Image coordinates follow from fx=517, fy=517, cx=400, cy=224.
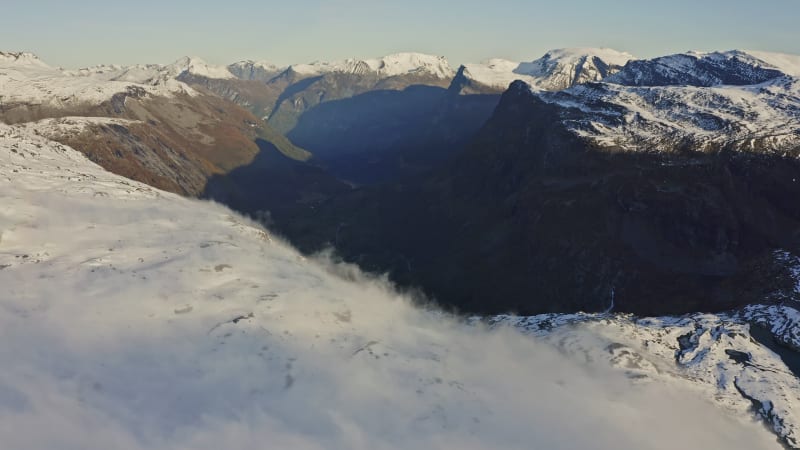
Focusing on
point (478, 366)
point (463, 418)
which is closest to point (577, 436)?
point (463, 418)

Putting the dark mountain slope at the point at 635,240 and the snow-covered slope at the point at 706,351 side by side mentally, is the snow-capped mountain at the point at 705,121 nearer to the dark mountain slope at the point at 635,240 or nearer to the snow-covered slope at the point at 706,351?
the dark mountain slope at the point at 635,240

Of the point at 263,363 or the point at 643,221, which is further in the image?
the point at 643,221

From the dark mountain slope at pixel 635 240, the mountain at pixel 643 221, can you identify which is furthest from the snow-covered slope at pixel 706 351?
the dark mountain slope at pixel 635 240

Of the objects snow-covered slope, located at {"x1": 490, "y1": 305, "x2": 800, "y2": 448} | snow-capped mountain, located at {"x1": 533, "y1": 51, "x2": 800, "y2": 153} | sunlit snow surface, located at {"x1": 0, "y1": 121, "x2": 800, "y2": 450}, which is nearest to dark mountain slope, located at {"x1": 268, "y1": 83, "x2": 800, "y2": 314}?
snow-capped mountain, located at {"x1": 533, "y1": 51, "x2": 800, "y2": 153}

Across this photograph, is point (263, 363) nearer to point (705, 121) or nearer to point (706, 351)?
point (706, 351)

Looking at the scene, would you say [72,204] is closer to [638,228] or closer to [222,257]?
[222,257]

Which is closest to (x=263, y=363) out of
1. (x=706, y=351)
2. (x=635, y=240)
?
(x=706, y=351)
